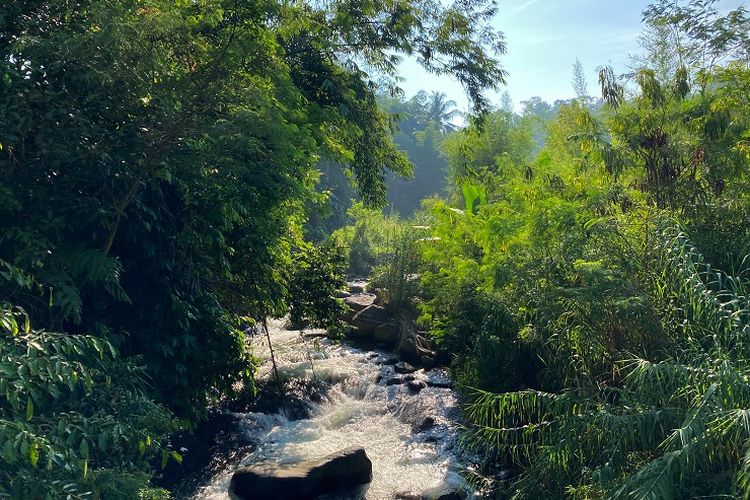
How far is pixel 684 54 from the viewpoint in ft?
32.4

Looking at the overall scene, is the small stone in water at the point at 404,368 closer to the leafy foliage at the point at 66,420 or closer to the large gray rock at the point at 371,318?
the large gray rock at the point at 371,318

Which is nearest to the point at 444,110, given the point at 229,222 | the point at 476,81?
the point at 476,81

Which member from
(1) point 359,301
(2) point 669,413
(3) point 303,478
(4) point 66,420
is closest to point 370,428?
(3) point 303,478

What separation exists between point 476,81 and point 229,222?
20.4ft

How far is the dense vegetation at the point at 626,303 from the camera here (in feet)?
13.9

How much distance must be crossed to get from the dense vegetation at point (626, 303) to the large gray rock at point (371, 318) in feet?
11.1

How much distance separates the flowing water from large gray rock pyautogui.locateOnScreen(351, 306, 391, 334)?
1.15 m

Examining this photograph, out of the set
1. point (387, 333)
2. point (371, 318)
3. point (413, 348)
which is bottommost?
point (413, 348)

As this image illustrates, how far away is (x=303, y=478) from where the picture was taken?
721 cm

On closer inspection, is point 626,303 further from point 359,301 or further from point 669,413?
point 359,301

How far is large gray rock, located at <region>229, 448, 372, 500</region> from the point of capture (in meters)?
7.15

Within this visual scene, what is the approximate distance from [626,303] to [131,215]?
177 inches

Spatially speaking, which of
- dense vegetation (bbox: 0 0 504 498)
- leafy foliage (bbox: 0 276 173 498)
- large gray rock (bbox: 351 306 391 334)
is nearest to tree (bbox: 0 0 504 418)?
dense vegetation (bbox: 0 0 504 498)

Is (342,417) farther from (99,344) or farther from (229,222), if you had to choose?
(99,344)
